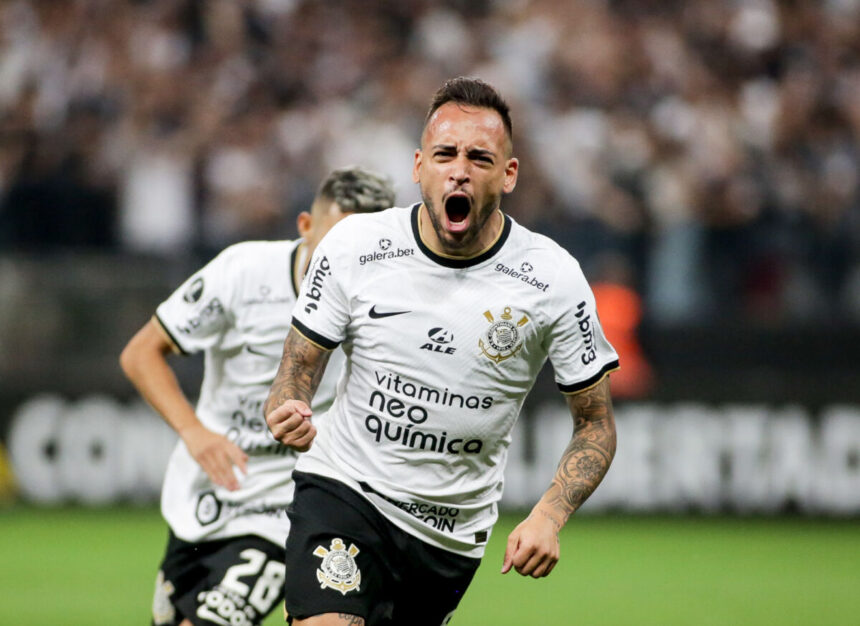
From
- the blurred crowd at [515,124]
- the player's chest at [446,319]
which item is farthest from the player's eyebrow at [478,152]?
the blurred crowd at [515,124]

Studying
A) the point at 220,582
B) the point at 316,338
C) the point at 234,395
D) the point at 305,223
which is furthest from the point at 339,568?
the point at 305,223

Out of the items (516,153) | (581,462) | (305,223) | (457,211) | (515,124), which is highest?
(515,124)

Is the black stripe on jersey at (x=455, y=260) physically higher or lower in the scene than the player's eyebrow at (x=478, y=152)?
lower

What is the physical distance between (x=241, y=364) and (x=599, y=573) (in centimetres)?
531

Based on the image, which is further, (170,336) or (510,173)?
(170,336)

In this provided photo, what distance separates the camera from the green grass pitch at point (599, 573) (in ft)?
29.1

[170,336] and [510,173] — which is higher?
[510,173]

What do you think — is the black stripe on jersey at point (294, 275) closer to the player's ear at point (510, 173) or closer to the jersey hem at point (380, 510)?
the jersey hem at point (380, 510)

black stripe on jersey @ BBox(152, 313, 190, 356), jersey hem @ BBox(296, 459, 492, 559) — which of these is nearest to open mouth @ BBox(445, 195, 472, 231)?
jersey hem @ BBox(296, 459, 492, 559)

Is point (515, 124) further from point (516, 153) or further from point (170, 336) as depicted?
point (170, 336)

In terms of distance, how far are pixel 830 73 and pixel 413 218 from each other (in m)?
10.2

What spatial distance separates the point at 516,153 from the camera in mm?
12805

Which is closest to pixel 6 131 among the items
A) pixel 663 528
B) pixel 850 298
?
pixel 663 528

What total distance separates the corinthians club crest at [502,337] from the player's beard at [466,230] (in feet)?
0.78
